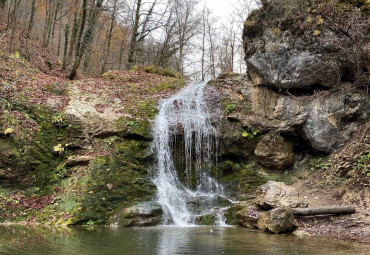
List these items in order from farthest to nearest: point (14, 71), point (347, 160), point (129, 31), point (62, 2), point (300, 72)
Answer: point (129, 31) < point (62, 2) < point (14, 71) < point (300, 72) < point (347, 160)

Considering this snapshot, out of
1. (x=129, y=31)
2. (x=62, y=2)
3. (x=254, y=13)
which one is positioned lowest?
(x=254, y=13)

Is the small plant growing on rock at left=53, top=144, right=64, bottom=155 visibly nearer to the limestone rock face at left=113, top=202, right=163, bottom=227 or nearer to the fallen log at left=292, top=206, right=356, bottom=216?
the limestone rock face at left=113, top=202, right=163, bottom=227

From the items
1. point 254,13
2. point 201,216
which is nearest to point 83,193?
point 201,216

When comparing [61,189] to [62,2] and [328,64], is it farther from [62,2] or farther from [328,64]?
[62,2]

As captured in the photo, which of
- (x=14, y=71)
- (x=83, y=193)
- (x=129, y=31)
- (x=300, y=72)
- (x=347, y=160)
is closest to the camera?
(x=83, y=193)

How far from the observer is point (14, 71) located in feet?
43.2

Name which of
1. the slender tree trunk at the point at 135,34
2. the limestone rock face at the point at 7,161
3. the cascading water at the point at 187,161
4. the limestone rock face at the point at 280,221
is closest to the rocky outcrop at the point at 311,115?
the cascading water at the point at 187,161

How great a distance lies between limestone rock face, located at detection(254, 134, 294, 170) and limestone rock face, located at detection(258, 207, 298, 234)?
4.52 m

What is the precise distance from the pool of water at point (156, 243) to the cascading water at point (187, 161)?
2187 millimetres

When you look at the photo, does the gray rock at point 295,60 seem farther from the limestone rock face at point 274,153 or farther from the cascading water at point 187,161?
the cascading water at point 187,161

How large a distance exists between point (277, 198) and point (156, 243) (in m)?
4.11

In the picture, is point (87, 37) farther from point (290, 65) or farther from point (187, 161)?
point (290, 65)

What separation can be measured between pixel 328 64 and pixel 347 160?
3708 millimetres

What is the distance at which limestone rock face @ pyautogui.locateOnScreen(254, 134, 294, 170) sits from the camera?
11.5m
